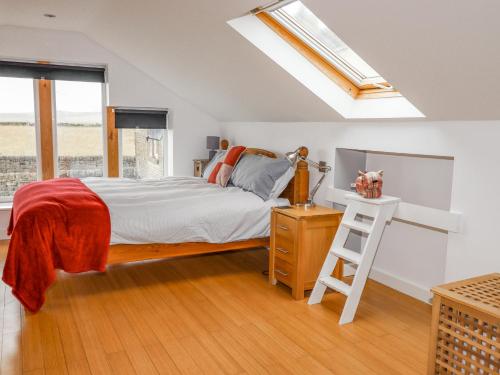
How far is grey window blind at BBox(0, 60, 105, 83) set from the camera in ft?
16.2

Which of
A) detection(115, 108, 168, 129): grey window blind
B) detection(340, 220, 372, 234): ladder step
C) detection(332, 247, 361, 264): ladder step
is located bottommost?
detection(332, 247, 361, 264): ladder step

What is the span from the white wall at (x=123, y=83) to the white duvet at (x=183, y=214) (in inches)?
67.7

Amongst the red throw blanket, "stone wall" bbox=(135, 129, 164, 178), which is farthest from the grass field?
the red throw blanket

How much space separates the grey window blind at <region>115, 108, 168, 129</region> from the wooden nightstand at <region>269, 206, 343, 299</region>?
109 inches

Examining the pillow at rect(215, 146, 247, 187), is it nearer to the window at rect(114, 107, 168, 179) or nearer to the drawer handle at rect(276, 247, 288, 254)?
the drawer handle at rect(276, 247, 288, 254)

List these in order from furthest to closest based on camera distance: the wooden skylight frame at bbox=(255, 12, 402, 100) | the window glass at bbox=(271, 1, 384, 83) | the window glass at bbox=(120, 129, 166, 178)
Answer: the window glass at bbox=(120, 129, 166, 178) → the wooden skylight frame at bbox=(255, 12, 402, 100) → the window glass at bbox=(271, 1, 384, 83)

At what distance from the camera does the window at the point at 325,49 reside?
3.20 meters

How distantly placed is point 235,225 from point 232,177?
937 mm

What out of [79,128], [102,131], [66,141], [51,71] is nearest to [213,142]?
[102,131]

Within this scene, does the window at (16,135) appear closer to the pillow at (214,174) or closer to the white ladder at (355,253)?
the pillow at (214,174)

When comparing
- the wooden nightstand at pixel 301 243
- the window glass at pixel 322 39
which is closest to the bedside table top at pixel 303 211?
the wooden nightstand at pixel 301 243

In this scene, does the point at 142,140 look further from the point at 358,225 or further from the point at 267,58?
the point at 358,225

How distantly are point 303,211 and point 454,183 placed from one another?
3.55 feet

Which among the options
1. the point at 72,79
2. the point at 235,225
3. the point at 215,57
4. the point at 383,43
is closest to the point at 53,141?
the point at 72,79
